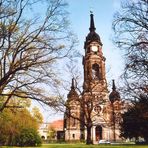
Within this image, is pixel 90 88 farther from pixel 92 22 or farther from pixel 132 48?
pixel 92 22

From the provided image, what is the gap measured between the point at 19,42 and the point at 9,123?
98.7 feet

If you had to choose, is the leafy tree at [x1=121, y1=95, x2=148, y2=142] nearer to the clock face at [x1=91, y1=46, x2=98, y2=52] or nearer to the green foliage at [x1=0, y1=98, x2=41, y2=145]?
the green foliage at [x1=0, y1=98, x2=41, y2=145]

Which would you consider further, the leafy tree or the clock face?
the clock face

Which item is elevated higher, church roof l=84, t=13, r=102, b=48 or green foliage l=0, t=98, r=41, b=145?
church roof l=84, t=13, r=102, b=48

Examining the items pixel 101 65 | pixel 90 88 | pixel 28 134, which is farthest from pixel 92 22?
pixel 28 134

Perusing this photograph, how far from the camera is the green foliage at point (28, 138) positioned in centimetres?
5169

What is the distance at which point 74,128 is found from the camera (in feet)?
299

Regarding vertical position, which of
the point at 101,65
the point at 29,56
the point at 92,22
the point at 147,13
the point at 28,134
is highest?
the point at 92,22

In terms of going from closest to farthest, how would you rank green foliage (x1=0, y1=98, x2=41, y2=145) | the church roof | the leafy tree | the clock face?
green foliage (x1=0, y1=98, x2=41, y2=145) < the leafy tree < the church roof < the clock face

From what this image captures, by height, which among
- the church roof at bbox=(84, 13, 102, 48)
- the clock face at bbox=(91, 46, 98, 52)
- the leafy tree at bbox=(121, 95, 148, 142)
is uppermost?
the church roof at bbox=(84, 13, 102, 48)

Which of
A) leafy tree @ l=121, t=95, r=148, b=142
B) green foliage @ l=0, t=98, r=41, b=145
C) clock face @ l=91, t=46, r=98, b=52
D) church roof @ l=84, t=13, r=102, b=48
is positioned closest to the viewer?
green foliage @ l=0, t=98, r=41, b=145

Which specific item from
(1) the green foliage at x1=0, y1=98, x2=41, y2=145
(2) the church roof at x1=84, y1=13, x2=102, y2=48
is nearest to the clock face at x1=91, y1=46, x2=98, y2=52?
(2) the church roof at x1=84, y1=13, x2=102, y2=48

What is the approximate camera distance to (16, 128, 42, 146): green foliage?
51.7 meters

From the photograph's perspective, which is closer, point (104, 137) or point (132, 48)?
point (132, 48)
